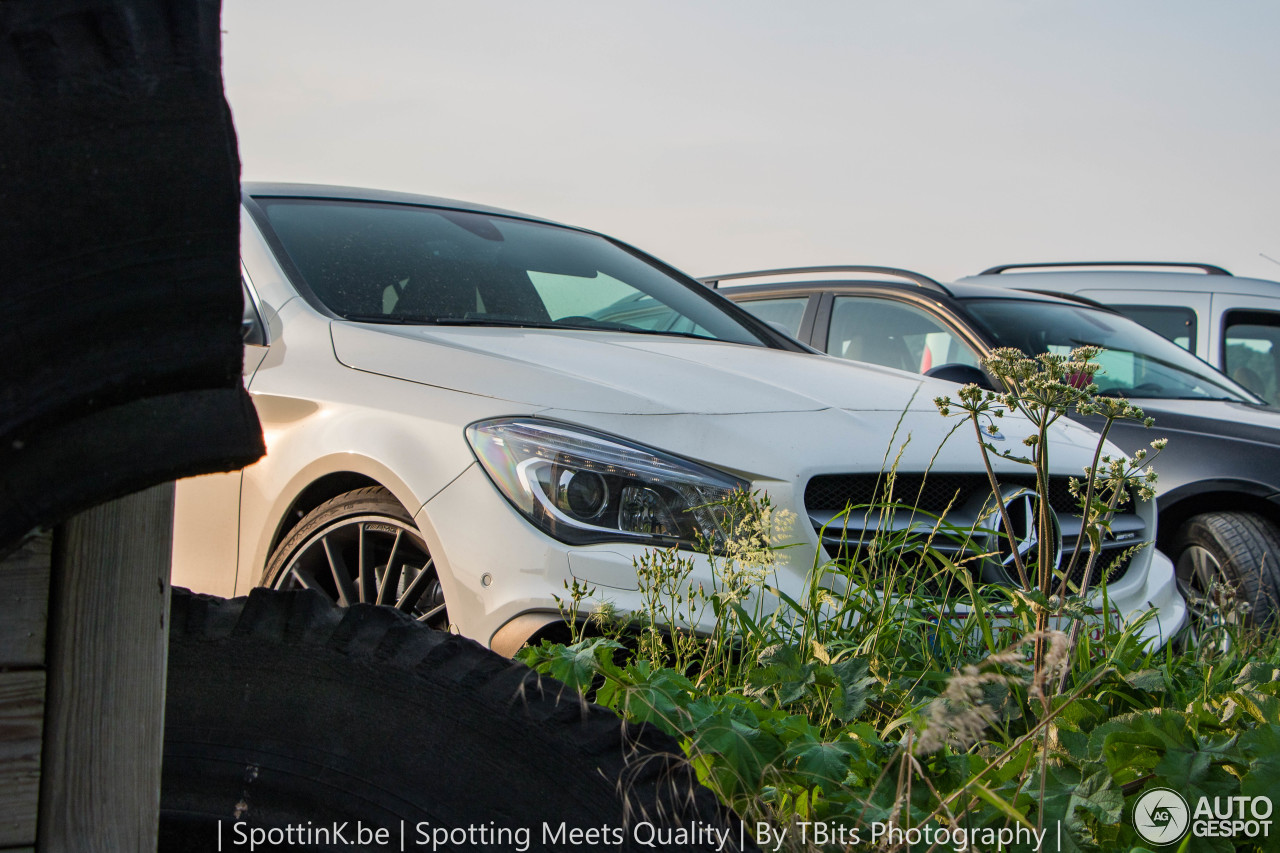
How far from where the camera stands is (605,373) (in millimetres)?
2414

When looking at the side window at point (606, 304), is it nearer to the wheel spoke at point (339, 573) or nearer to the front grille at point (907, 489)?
the wheel spoke at point (339, 573)

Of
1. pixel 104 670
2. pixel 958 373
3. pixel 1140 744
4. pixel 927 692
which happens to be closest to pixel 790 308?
pixel 958 373

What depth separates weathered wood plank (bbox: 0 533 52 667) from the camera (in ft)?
2.80

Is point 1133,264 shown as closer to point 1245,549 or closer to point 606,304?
point 1245,549

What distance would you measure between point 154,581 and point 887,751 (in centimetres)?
113

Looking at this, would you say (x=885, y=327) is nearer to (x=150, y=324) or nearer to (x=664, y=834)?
(x=664, y=834)

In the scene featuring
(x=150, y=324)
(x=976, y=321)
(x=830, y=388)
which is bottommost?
(x=150, y=324)

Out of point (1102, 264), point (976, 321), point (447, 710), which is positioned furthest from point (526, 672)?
point (1102, 264)

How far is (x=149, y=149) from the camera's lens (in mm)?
757

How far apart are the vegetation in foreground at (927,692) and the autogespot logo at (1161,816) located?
0.06 feet

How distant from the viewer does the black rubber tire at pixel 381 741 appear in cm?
115

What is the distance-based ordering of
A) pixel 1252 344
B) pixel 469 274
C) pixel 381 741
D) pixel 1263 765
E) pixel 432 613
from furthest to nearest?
pixel 1252 344
pixel 469 274
pixel 432 613
pixel 1263 765
pixel 381 741

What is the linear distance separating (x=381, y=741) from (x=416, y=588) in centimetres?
109

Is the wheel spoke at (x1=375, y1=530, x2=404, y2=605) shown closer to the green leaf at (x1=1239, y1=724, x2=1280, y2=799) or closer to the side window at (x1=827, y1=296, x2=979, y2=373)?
the green leaf at (x1=1239, y1=724, x2=1280, y2=799)
